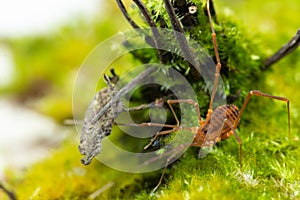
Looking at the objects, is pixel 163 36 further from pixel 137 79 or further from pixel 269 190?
pixel 269 190

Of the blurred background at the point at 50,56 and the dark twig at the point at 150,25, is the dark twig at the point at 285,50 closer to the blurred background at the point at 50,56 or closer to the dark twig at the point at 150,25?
the blurred background at the point at 50,56

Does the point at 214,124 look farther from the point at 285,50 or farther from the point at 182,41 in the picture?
the point at 285,50

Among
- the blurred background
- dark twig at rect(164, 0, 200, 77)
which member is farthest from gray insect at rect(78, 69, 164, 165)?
the blurred background

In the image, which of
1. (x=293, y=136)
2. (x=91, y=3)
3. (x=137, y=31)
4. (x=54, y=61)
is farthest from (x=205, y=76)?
(x=91, y=3)

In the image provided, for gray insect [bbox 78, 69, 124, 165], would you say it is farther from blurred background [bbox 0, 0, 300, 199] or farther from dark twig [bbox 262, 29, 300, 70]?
dark twig [bbox 262, 29, 300, 70]

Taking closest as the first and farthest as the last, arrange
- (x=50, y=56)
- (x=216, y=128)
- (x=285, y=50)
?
(x=216, y=128) → (x=285, y=50) → (x=50, y=56)

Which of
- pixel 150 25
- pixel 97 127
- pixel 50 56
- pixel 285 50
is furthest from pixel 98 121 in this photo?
pixel 50 56
